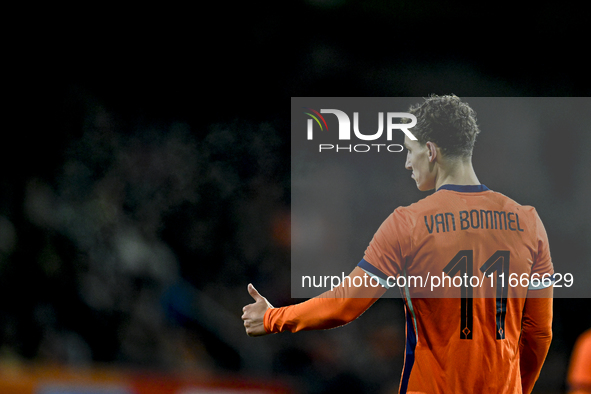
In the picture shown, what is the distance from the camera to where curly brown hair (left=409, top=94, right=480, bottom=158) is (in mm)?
1630

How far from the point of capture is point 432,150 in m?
1.66

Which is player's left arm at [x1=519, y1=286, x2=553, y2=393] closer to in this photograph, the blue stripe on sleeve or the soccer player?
the soccer player

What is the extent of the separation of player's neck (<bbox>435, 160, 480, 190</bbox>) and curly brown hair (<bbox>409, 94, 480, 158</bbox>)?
37 mm

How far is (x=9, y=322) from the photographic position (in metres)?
4.09

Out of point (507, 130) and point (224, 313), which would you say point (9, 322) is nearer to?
point (224, 313)

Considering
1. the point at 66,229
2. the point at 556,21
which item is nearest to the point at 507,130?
the point at 556,21

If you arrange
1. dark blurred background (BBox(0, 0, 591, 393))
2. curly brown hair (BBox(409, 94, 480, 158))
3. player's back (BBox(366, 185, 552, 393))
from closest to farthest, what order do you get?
player's back (BBox(366, 185, 552, 393)) < curly brown hair (BBox(409, 94, 480, 158)) < dark blurred background (BBox(0, 0, 591, 393))

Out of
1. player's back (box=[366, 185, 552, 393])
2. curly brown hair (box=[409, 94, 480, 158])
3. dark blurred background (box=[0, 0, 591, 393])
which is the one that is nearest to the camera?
player's back (box=[366, 185, 552, 393])

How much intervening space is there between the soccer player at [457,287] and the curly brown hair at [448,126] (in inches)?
4.8

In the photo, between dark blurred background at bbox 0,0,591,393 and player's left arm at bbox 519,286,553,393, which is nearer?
player's left arm at bbox 519,286,553,393

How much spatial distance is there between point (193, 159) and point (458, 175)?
110 inches

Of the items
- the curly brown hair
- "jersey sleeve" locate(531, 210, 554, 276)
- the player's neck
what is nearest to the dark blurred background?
the curly brown hair

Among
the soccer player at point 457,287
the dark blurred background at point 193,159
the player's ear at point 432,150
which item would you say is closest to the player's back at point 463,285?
the soccer player at point 457,287

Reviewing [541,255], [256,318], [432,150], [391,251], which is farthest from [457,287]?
[256,318]
